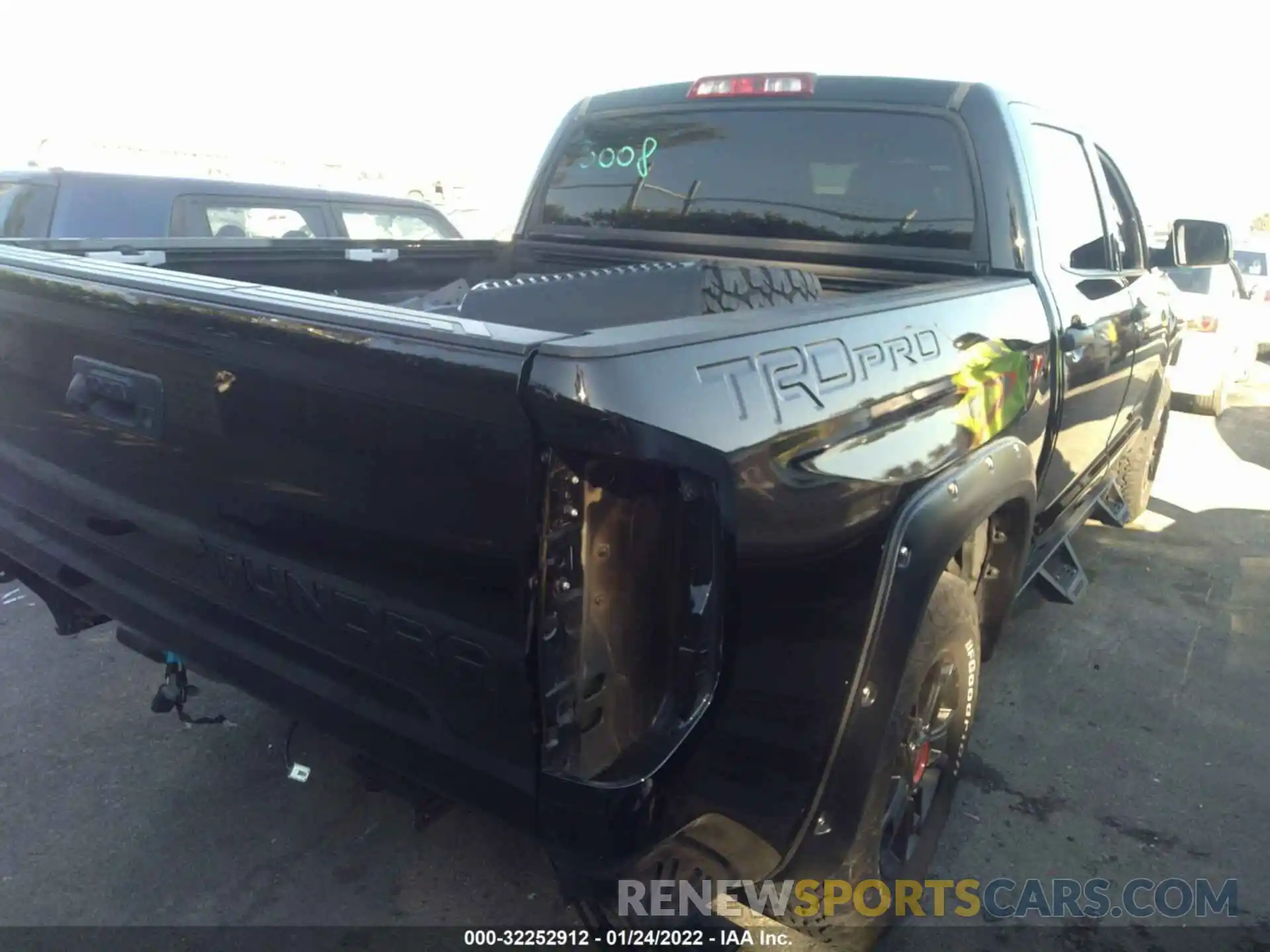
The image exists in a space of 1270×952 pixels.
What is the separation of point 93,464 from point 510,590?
1.28m

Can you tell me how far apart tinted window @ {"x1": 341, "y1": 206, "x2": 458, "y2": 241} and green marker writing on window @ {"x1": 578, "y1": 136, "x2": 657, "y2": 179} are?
351 centimetres

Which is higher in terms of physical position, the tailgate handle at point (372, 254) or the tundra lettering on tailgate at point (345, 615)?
the tailgate handle at point (372, 254)

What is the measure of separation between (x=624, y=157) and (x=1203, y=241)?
2588mm

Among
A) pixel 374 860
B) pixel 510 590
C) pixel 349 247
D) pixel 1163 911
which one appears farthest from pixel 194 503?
pixel 1163 911

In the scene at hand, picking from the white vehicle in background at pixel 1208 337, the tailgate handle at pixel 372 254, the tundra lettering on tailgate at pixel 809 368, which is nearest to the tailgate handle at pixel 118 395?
the tundra lettering on tailgate at pixel 809 368

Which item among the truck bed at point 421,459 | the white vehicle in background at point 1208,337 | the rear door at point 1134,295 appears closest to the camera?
the truck bed at point 421,459

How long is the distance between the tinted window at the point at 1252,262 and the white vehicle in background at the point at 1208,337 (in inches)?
138

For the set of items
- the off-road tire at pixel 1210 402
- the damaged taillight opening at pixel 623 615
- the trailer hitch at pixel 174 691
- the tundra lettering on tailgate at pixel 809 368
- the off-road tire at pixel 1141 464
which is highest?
the tundra lettering on tailgate at pixel 809 368

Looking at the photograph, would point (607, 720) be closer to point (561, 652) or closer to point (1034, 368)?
point (561, 652)

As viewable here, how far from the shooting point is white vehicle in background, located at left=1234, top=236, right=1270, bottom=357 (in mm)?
11438

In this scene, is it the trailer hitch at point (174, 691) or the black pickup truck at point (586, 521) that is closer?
the black pickup truck at point (586, 521)

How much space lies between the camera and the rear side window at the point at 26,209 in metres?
5.93

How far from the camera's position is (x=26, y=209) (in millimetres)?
6043

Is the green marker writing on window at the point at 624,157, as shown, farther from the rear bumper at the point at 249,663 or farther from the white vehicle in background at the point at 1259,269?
the white vehicle in background at the point at 1259,269
